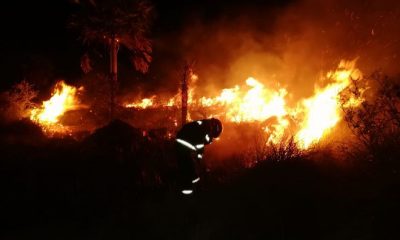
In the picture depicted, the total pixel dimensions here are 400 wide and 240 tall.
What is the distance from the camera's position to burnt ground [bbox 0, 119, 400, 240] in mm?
5883

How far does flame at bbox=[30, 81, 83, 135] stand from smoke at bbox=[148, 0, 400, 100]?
4031 mm

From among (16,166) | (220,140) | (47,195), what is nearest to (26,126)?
(16,166)

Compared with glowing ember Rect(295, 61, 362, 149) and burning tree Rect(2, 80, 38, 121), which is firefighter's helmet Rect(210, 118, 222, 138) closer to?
glowing ember Rect(295, 61, 362, 149)

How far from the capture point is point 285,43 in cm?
1443

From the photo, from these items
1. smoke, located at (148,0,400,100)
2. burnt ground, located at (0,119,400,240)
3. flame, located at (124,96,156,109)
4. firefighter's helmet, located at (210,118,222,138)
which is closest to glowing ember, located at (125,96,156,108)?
flame, located at (124,96,156,109)

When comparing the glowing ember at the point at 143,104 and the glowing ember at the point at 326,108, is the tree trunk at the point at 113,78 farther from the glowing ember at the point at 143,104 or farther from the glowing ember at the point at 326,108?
the glowing ember at the point at 326,108

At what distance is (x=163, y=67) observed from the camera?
65.7 ft

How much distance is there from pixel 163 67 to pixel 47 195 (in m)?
12.0

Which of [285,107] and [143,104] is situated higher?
[143,104]

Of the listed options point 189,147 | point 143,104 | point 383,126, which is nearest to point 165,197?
point 189,147

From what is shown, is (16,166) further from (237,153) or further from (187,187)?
(237,153)

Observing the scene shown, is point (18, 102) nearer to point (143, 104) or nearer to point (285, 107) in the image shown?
point (143, 104)

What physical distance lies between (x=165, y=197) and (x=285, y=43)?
8371 millimetres

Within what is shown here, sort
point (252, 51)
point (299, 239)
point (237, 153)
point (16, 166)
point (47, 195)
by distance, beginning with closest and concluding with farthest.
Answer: point (299, 239) → point (47, 195) → point (16, 166) → point (237, 153) → point (252, 51)
